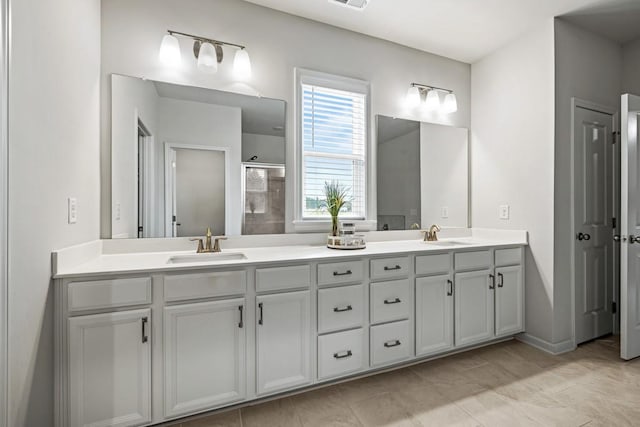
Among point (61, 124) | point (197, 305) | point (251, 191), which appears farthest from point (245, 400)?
point (61, 124)

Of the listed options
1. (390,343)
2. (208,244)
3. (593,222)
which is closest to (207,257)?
(208,244)

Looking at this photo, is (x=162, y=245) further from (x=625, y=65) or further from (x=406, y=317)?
(x=625, y=65)

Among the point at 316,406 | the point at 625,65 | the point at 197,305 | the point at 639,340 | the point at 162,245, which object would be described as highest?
the point at 625,65

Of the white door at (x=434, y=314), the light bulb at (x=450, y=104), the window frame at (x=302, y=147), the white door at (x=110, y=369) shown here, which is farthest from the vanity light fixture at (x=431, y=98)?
the white door at (x=110, y=369)

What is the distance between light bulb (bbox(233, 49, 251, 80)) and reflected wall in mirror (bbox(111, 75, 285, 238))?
0.53 feet

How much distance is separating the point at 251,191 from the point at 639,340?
124 inches

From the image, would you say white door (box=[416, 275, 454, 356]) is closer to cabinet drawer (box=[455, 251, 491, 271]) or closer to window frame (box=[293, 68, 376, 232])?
cabinet drawer (box=[455, 251, 491, 271])

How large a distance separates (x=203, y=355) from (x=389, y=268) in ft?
4.02

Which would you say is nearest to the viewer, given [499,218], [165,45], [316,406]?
[316,406]

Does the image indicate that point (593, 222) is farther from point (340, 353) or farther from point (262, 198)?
point (262, 198)

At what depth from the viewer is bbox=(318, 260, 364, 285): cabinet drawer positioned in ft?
6.36

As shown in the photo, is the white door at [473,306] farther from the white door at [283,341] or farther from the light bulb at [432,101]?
the light bulb at [432,101]

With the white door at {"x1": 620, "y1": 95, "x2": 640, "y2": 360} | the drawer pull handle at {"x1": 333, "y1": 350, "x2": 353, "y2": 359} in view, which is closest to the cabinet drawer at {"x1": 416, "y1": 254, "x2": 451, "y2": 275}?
the drawer pull handle at {"x1": 333, "y1": 350, "x2": 353, "y2": 359}

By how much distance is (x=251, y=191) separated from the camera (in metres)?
2.34
